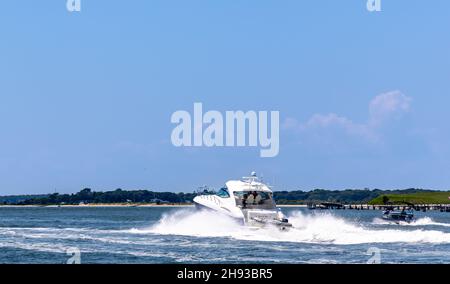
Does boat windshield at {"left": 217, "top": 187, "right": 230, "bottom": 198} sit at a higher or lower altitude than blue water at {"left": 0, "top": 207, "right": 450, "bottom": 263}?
higher

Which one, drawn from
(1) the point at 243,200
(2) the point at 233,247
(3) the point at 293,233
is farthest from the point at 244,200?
(2) the point at 233,247

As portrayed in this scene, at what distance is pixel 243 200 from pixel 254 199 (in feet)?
3.86

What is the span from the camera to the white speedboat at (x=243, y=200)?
2292 inches

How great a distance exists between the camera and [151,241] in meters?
49.0

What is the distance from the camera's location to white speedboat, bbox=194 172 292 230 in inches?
2292

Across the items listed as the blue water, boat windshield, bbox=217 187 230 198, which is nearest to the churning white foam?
the blue water

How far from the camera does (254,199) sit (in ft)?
205

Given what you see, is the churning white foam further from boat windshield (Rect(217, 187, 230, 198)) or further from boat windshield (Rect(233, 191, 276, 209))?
boat windshield (Rect(233, 191, 276, 209))

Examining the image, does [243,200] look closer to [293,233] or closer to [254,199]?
[254,199]

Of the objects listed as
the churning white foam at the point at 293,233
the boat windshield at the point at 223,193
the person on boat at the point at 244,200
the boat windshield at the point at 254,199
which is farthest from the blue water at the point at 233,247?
the boat windshield at the point at 223,193
